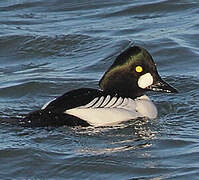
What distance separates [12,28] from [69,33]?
1358 mm

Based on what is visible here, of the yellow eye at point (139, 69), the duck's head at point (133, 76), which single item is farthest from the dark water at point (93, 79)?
the yellow eye at point (139, 69)

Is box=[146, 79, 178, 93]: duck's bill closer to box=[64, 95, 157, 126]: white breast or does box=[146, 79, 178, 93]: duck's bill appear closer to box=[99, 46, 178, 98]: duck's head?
box=[99, 46, 178, 98]: duck's head

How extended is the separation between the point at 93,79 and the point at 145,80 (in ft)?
6.34

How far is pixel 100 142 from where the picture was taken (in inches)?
408

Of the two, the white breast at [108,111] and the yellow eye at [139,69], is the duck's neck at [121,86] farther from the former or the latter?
the white breast at [108,111]

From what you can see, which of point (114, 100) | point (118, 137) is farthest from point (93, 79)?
point (118, 137)

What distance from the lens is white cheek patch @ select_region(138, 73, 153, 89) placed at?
11617mm

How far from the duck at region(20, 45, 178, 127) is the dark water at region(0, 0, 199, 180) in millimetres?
117

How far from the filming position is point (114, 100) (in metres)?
11.1

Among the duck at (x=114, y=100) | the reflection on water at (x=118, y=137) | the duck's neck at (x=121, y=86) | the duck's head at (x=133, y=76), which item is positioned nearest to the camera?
the reflection on water at (x=118, y=137)

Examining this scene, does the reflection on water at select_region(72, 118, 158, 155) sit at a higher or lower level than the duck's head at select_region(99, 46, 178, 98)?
lower

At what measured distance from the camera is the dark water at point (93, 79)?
9.61 meters

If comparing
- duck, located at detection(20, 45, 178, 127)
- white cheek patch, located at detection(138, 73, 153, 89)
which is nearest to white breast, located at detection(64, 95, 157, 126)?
duck, located at detection(20, 45, 178, 127)

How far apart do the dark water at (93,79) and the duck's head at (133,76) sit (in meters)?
0.41
